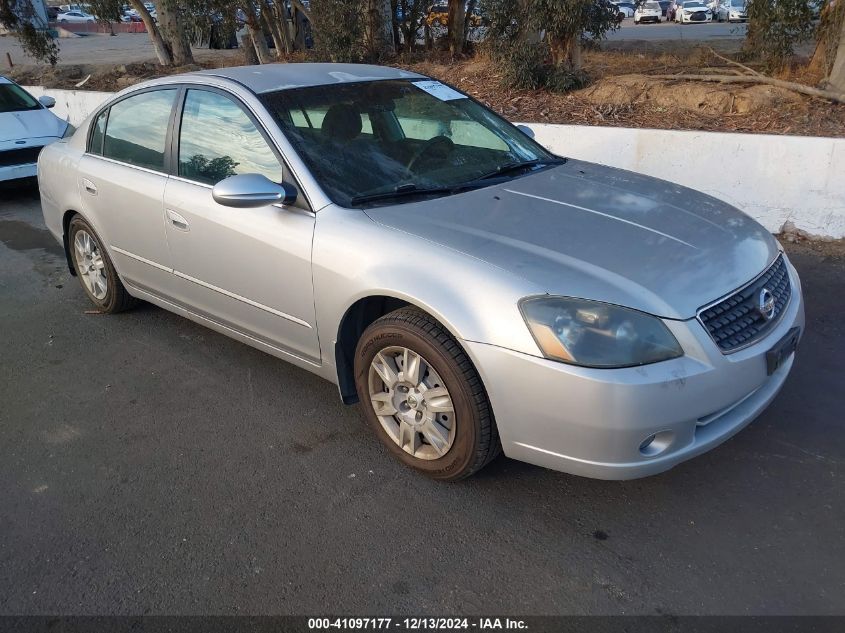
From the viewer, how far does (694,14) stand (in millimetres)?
34625

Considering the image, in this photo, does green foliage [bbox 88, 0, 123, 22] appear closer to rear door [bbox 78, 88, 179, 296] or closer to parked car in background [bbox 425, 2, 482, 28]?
parked car in background [bbox 425, 2, 482, 28]

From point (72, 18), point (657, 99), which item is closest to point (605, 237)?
point (657, 99)

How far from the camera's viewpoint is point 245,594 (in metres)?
2.58

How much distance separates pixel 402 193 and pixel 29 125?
24.5 ft

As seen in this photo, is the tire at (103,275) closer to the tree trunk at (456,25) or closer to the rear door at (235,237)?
the rear door at (235,237)

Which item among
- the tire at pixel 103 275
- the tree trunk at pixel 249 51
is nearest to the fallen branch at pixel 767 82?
the tire at pixel 103 275

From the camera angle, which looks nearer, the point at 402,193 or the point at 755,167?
the point at 402,193

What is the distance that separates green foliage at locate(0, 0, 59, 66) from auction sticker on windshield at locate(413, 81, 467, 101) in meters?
15.1

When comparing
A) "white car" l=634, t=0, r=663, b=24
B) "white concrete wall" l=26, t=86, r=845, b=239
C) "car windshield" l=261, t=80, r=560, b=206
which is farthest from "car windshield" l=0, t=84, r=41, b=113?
"white car" l=634, t=0, r=663, b=24

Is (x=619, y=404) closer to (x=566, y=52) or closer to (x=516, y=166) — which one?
(x=516, y=166)

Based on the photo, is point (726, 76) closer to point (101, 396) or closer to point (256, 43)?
point (101, 396)

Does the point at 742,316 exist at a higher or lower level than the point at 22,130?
lower

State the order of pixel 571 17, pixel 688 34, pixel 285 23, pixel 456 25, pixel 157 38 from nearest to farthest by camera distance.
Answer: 1. pixel 571 17
2. pixel 456 25
3. pixel 285 23
4. pixel 157 38
5. pixel 688 34

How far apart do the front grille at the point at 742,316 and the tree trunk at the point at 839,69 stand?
5.41 meters
